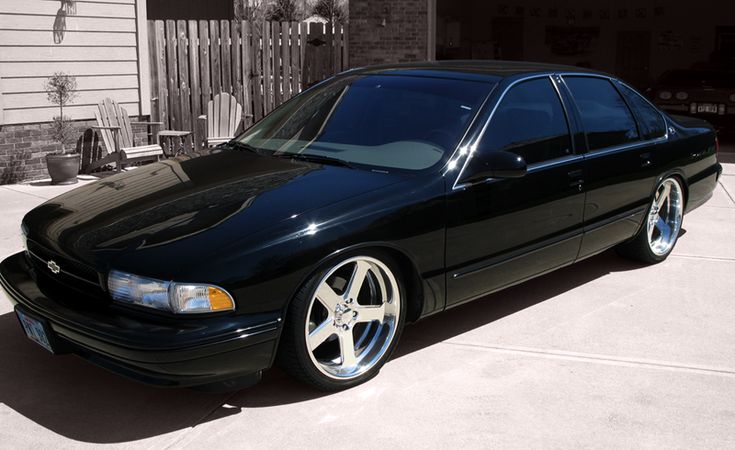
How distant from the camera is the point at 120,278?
11.5 feet

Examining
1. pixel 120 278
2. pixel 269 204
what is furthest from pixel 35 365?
pixel 269 204

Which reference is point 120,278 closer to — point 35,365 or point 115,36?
point 35,365

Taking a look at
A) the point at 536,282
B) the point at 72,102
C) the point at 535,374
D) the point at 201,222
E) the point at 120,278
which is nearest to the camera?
the point at 120,278

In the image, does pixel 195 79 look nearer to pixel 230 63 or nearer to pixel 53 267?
pixel 230 63

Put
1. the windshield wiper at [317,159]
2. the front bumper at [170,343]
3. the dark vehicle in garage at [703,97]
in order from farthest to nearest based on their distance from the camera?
the dark vehicle in garage at [703,97] < the windshield wiper at [317,159] < the front bumper at [170,343]

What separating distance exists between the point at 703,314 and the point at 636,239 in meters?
1.03

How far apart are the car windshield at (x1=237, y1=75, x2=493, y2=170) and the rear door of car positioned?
0.99m

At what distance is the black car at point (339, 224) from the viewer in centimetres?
348

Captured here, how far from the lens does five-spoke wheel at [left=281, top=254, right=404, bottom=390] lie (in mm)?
3717

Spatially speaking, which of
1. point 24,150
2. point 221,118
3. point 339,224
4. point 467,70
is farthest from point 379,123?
point 221,118

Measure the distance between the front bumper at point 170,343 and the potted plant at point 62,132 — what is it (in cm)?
682

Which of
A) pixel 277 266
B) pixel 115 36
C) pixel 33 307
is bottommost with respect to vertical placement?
pixel 33 307

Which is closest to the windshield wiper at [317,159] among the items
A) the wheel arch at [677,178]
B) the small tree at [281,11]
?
the wheel arch at [677,178]

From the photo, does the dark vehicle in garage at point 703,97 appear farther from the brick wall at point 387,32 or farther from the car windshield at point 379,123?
the car windshield at point 379,123
